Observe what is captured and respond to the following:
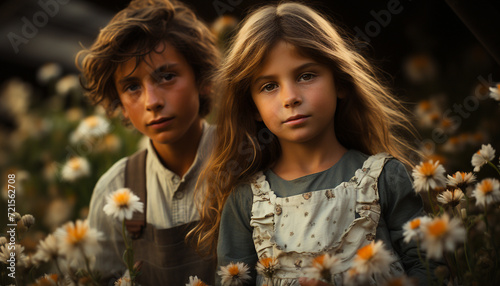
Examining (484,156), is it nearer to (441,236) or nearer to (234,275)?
(441,236)

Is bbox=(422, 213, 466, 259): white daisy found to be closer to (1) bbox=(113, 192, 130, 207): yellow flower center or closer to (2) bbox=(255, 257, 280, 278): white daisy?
(2) bbox=(255, 257, 280, 278): white daisy

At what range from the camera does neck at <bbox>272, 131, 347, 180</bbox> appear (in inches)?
58.2

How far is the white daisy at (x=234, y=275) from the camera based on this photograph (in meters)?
1.37

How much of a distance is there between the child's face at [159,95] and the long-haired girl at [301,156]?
0.19 m

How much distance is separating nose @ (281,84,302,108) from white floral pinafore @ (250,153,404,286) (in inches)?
10.1

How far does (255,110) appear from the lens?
1.64 metres

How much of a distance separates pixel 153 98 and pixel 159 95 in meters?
0.03

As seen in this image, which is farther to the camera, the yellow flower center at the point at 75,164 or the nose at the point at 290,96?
the yellow flower center at the point at 75,164

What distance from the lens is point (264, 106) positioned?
4.71ft

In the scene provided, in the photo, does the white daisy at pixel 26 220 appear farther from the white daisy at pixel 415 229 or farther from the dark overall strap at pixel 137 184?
the white daisy at pixel 415 229

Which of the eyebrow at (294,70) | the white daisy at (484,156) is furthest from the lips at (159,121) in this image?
the white daisy at (484,156)

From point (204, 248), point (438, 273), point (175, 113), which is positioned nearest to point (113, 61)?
point (175, 113)

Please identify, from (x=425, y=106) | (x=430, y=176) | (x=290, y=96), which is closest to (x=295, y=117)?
(x=290, y=96)

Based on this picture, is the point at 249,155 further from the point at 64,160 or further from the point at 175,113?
the point at 64,160
